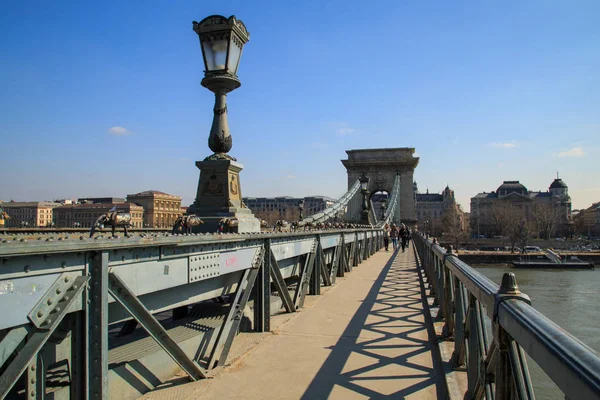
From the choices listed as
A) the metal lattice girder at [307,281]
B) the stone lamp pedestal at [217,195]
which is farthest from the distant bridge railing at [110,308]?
the metal lattice girder at [307,281]

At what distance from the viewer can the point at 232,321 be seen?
4941mm

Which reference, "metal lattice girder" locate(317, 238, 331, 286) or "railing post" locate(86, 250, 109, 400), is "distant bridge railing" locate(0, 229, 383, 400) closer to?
"railing post" locate(86, 250, 109, 400)

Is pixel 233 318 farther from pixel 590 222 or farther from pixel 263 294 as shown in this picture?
pixel 590 222

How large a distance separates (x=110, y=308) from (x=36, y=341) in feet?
2.98

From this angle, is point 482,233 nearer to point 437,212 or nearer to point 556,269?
point 437,212

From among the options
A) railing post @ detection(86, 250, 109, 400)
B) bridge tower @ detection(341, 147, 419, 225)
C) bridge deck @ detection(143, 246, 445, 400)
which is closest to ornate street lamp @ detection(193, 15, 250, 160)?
bridge deck @ detection(143, 246, 445, 400)

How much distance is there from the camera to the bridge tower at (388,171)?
6003cm

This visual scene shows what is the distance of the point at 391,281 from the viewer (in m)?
11.1

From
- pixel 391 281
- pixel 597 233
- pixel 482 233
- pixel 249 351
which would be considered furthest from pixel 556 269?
pixel 597 233

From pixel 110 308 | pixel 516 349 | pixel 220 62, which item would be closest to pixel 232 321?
pixel 110 308

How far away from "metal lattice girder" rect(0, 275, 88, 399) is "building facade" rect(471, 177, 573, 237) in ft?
341

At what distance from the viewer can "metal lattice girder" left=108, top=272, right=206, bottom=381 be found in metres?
3.07

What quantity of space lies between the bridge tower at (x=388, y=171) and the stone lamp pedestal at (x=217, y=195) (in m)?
53.3

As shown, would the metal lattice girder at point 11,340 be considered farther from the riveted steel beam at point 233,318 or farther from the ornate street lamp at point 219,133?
the ornate street lamp at point 219,133
